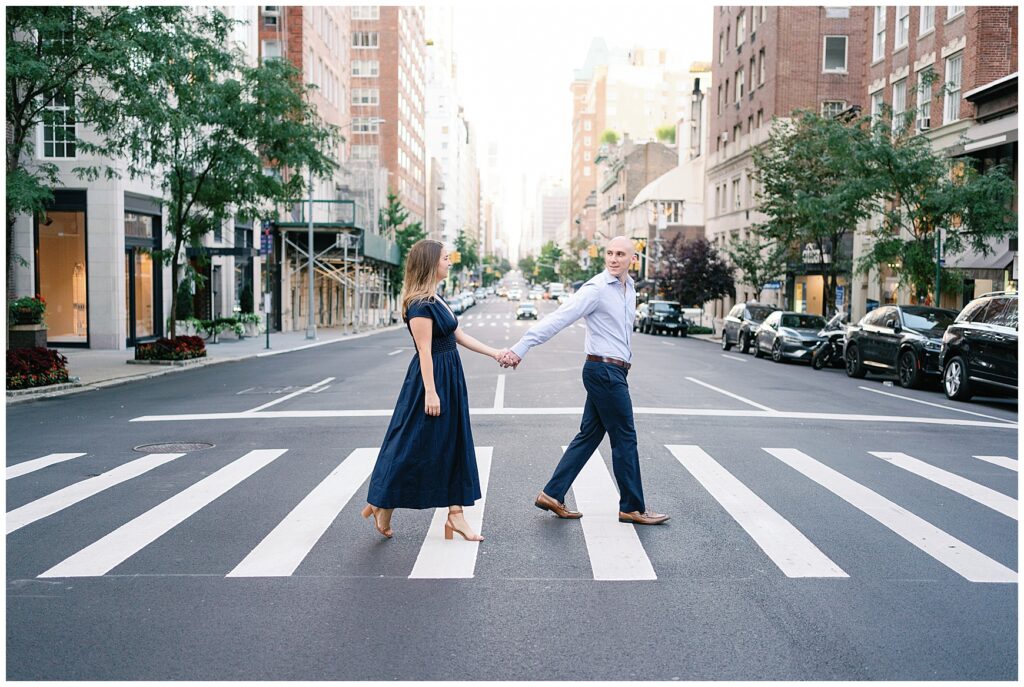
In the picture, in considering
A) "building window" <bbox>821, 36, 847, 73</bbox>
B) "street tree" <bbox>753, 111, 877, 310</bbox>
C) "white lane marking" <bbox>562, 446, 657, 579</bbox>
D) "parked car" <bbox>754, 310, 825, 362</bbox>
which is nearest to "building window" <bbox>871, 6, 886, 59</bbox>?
"street tree" <bbox>753, 111, 877, 310</bbox>

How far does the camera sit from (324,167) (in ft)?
81.9

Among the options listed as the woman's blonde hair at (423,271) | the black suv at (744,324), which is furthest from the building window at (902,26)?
the woman's blonde hair at (423,271)

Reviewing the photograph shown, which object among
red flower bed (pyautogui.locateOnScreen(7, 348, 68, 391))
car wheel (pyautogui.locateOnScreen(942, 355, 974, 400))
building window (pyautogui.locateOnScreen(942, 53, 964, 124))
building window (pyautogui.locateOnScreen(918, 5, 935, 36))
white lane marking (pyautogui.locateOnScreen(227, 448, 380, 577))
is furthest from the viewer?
building window (pyautogui.locateOnScreen(918, 5, 935, 36))

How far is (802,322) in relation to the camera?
29078 millimetres

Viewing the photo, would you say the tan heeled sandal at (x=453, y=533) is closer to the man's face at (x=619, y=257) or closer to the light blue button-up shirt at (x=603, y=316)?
the light blue button-up shirt at (x=603, y=316)

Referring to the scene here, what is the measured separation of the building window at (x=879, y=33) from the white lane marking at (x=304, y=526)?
3366 centimetres

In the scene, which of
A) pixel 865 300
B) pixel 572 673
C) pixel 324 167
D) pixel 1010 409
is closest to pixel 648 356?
pixel 324 167

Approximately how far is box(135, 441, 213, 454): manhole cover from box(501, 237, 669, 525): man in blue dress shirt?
16.1 feet

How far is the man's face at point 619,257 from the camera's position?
22.9 ft

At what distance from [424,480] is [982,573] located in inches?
136

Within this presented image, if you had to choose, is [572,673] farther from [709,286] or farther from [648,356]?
[709,286]

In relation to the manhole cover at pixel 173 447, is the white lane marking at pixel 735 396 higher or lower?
lower

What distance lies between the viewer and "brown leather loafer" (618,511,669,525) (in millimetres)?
7031

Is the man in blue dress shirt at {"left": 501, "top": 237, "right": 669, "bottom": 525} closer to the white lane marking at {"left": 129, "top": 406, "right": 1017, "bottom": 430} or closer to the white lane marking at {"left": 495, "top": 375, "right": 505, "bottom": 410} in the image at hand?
the white lane marking at {"left": 129, "top": 406, "right": 1017, "bottom": 430}
